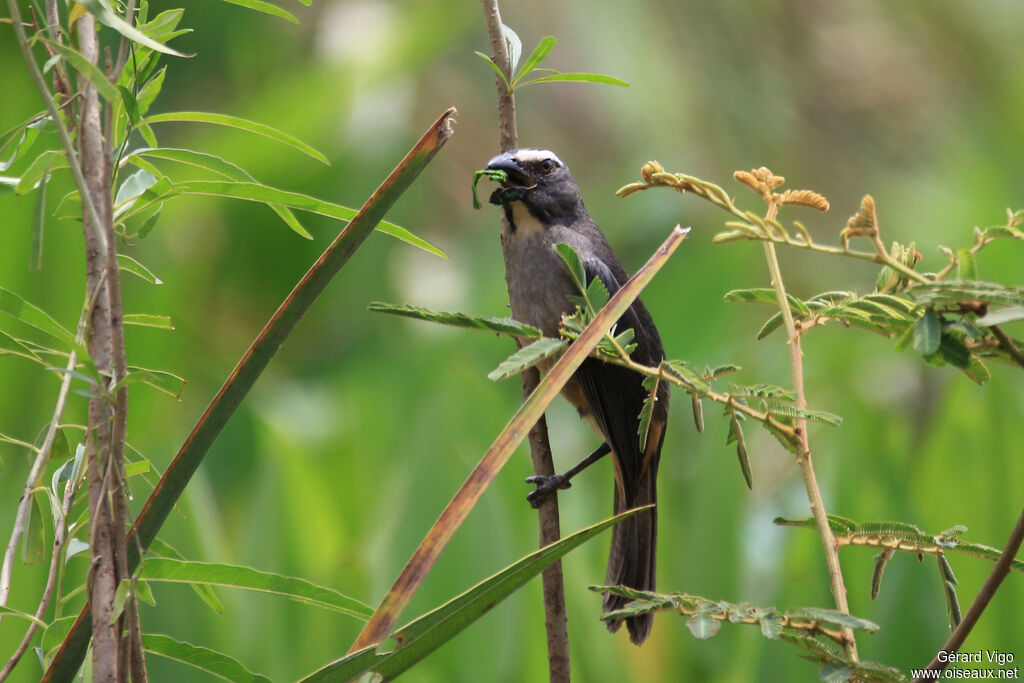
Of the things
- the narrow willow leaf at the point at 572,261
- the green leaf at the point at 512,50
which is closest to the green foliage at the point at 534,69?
the green leaf at the point at 512,50

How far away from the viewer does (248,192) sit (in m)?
0.84

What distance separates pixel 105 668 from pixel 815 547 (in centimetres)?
165

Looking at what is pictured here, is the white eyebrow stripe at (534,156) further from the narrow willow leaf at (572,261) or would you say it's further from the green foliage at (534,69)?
the narrow willow leaf at (572,261)

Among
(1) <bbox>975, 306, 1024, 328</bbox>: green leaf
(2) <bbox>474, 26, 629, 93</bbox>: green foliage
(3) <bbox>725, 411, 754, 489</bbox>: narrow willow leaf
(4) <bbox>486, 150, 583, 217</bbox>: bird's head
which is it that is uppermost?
(4) <bbox>486, 150, 583, 217</bbox>: bird's head

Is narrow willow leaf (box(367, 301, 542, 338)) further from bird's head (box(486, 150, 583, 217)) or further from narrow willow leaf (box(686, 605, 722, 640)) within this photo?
bird's head (box(486, 150, 583, 217))

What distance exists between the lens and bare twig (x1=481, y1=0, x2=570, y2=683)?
98 centimetres

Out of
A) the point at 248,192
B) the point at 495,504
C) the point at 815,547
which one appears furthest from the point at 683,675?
the point at 248,192

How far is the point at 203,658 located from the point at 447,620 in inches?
8.2

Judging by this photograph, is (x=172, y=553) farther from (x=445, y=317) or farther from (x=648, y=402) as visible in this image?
(x=648, y=402)

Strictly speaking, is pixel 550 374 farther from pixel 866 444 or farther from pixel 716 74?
pixel 716 74

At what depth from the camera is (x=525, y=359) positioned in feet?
2.80

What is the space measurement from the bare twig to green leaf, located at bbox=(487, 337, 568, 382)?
17cm

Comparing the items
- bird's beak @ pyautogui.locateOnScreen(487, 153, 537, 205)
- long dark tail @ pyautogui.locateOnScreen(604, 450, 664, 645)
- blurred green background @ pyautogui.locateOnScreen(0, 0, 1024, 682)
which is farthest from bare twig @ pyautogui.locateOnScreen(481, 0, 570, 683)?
blurred green background @ pyautogui.locateOnScreen(0, 0, 1024, 682)

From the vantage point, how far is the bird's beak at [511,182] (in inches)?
60.0
